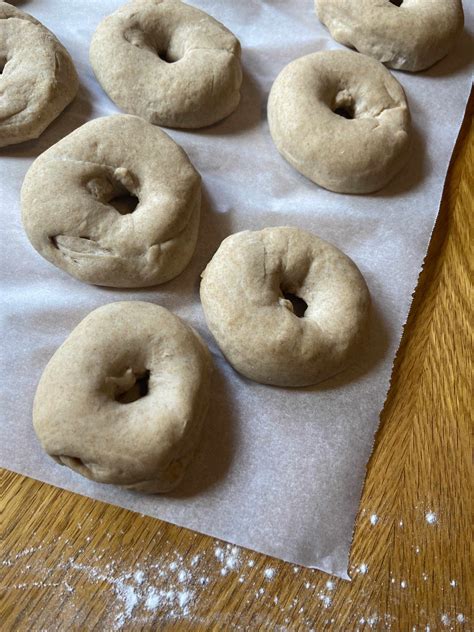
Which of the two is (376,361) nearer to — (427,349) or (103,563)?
(427,349)

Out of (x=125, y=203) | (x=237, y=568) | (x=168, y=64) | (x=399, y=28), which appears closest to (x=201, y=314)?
(x=125, y=203)

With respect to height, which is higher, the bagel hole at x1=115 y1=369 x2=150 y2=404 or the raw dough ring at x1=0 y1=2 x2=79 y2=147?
the raw dough ring at x1=0 y1=2 x2=79 y2=147

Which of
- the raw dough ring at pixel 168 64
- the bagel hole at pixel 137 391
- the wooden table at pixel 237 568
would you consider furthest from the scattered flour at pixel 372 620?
the raw dough ring at pixel 168 64

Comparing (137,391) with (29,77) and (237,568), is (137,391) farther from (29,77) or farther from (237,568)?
(29,77)

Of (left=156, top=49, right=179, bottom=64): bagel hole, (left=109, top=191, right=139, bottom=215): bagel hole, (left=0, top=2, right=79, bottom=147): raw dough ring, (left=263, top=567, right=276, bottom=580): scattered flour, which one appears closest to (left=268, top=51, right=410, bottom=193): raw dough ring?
(left=156, top=49, right=179, bottom=64): bagel hole

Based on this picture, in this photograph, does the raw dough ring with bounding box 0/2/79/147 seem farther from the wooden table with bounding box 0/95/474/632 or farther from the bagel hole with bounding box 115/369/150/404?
the wooden table with bounding box 0/95/474/632

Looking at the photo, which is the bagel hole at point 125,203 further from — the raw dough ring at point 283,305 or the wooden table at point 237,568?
the wooden table at point 237,568
